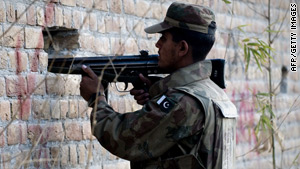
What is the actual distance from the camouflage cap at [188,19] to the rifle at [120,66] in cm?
19

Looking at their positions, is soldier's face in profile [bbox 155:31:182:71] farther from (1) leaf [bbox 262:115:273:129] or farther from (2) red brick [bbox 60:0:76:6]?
(1) leaf [bbox 262:115:273:129]

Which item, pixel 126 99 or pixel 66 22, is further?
pixel 126 99

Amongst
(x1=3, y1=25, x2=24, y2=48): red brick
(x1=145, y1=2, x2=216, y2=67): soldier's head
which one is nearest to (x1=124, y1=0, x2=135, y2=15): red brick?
(x1=3, y1=25, x2=24, y2=48): red brick

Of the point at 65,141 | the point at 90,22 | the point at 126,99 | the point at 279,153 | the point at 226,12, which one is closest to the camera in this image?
the point at 65,141

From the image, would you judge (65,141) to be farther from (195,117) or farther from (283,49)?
(283,49)

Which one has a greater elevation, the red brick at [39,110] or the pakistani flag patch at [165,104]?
the pakistani flag patch at [165,104]

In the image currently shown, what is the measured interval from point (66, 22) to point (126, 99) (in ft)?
2.78

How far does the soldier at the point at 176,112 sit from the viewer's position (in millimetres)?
3484

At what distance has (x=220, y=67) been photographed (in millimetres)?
3840

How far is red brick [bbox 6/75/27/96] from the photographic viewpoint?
386cm

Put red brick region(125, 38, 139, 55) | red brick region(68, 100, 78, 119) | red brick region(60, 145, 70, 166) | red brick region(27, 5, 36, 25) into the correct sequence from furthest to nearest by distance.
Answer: red brick region(125, 38, 139, 55)
red brick region(68, 100, 78, 119)
red brick region(60, 145, 70, 166)
red brick region(27, 5, 36, 25)

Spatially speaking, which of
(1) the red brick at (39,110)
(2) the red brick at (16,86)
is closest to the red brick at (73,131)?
(1) the red brick at (39,110)

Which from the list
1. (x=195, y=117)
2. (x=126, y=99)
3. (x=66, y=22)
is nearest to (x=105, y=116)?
(x=195, y=117)

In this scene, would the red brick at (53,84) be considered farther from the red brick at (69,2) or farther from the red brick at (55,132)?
the red brick at (69,2)
